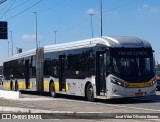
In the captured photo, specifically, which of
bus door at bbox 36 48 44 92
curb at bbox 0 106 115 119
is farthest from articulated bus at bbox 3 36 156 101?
curb at bbox 0 106 115 119

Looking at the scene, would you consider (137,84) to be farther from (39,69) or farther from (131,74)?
(39,69)

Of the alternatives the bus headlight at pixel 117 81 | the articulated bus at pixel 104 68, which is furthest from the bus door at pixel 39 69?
the bus headlight at pixel 117 81

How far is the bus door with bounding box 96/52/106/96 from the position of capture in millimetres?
21125

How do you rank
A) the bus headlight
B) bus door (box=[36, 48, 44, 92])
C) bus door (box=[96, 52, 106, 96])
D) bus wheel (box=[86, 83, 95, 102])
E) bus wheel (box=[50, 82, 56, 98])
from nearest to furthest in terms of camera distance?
the bus headlight, bus door (box=[96, 52, 106, 96]), bus wheel (box=[86, 83, 95, 102]), bus wheel (box=[50, 82, 56, 98]), bus door (box=[36, 48, 44, 92])

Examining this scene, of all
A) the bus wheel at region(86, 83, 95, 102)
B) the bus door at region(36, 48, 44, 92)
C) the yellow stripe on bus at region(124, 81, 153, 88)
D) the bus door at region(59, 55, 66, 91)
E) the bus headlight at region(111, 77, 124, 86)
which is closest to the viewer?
the bus headlight at region(111, 77, 124, 86)

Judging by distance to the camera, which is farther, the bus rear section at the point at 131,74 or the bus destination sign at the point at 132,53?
the bus destination sign at the point at 132,53

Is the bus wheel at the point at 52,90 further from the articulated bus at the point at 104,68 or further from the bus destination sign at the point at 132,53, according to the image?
the bus destination sign at the point at 132,53

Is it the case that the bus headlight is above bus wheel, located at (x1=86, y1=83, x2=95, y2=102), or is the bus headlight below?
above

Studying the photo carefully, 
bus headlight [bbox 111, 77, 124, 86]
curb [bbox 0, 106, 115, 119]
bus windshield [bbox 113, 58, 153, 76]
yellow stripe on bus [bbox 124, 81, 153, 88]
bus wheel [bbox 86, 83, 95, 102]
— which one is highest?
bus windshield [bbox 113, 58, 153, 76]

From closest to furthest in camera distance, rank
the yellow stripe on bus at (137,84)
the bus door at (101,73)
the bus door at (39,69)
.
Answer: the yellow stripe on bus at (137,84) → the bus door at (101,73) → the bus door at (39,69)

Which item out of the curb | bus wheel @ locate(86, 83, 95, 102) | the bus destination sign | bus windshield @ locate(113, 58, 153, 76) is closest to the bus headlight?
bus windshield @ locate(113, 58, 153, 76)

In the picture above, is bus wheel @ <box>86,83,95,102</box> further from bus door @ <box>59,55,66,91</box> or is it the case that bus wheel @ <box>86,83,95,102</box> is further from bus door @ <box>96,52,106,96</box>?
bus door @ <box>59,55,66,91</box>

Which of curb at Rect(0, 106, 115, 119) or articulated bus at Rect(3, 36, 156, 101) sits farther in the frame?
articulated bus at Rect(3, 36, 156, 101)

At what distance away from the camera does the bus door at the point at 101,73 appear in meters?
21.1
